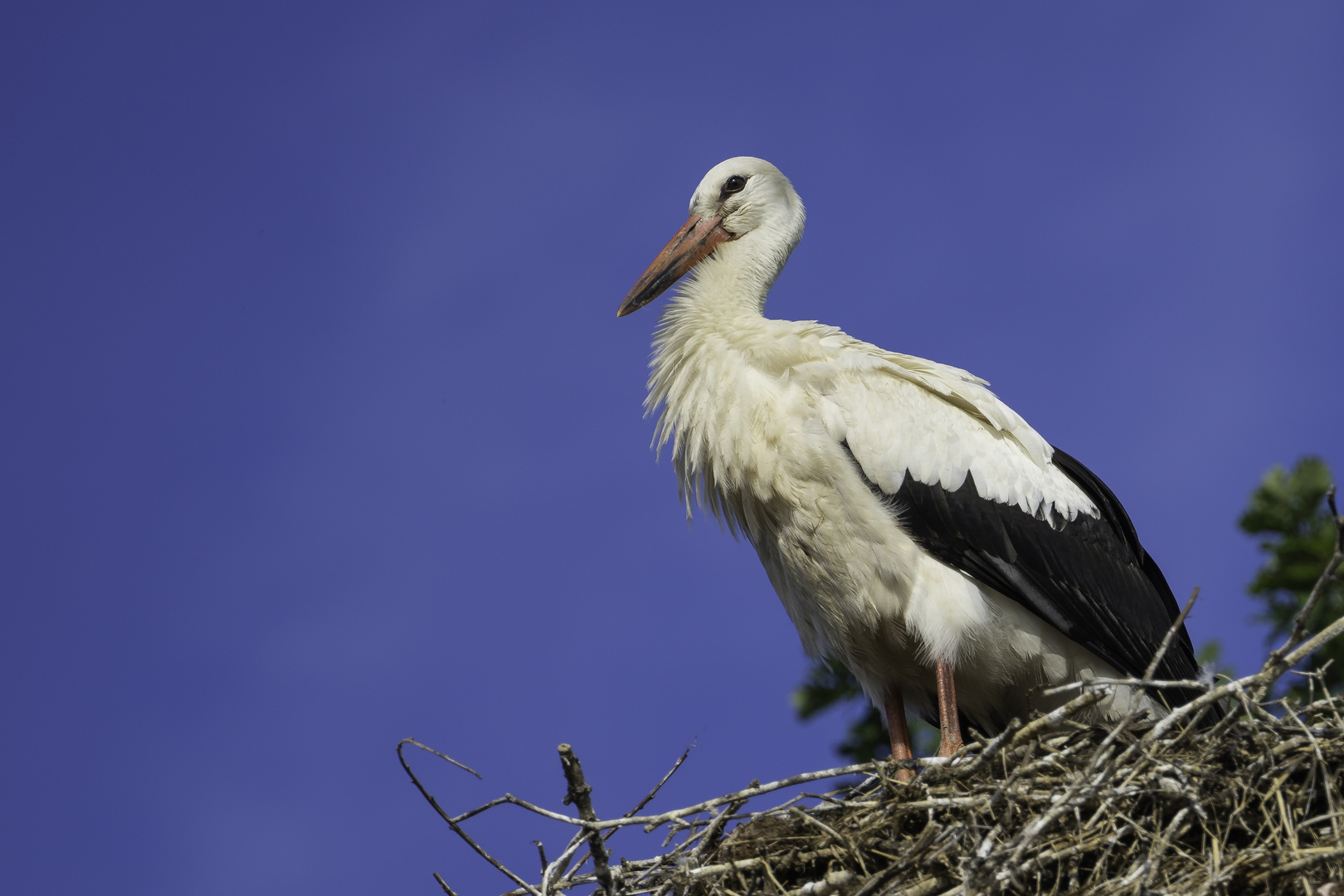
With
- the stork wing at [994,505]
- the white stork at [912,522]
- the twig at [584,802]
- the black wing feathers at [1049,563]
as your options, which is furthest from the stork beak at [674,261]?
the twig at [584,802]

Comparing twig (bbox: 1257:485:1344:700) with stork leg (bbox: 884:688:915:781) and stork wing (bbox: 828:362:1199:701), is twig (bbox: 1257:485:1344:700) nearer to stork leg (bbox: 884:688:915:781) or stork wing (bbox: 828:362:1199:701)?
stork wing (bbox: 828:362:1199:701)

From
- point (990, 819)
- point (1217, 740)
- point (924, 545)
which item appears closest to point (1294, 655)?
point (1217, 740)

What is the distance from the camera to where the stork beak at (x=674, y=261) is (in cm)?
584

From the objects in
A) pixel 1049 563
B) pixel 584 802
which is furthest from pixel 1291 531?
pixel 584 802

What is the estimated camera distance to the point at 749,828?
3.92 meters

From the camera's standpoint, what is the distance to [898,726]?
503 centimetres

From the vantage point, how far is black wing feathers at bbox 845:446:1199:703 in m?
4.71

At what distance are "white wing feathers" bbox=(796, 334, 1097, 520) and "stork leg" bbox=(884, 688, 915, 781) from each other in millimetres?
917

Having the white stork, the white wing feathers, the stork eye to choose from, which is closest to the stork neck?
the white stork

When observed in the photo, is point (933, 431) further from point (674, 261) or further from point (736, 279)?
point (674, 261)

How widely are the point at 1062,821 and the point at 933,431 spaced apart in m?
1.67

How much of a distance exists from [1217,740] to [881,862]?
98cm

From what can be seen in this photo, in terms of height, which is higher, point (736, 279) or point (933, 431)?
point (736, 279)

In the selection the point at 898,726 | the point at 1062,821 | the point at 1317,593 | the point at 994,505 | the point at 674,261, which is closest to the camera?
the point at 1317,593
